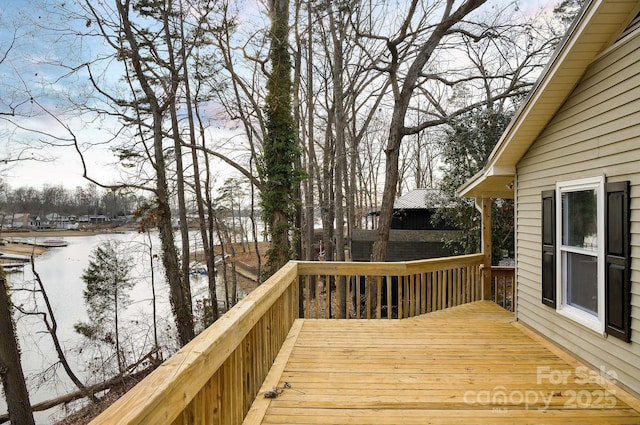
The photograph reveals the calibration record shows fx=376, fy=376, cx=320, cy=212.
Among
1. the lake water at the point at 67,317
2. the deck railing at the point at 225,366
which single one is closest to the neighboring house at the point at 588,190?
the deck railing at the point at 225,366

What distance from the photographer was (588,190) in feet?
11.8

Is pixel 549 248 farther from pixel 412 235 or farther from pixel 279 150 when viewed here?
pixel 412 235

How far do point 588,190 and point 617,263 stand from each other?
821 millimetres

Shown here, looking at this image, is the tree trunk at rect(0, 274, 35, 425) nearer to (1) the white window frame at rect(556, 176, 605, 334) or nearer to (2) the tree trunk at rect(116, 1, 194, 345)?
(2) the tree trunk at rect(116, 1, 194, 345)

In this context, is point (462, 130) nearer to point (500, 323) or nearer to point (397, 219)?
point (397, 219)

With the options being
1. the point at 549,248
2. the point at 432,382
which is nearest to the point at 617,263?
the point at 549,248

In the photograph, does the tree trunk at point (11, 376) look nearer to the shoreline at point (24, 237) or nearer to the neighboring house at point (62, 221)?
the shoreline at point (24, 237)

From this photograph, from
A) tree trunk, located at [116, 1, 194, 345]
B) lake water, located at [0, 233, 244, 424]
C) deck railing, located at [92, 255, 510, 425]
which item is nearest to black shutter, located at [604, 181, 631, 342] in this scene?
deck railing, located at [92, 255, 510, 425]

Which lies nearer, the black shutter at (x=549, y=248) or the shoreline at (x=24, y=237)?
the black shutter at (x=549, y=248)

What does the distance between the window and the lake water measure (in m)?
12.7

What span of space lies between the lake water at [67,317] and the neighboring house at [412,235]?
7811 millimetres

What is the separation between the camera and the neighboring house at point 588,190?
300 centimetres

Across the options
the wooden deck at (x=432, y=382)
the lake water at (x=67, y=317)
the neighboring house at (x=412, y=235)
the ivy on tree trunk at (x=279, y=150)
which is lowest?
the lake water at (x=67, y=317)

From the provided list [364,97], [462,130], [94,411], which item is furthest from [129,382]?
[364,97]
